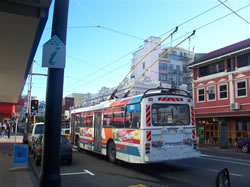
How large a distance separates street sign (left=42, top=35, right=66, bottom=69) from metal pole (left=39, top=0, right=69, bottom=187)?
18 centimetres

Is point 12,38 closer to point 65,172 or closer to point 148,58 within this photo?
point 65,172

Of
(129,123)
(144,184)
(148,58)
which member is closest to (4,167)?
(129,123)

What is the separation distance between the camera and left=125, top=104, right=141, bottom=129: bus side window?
10008 mm

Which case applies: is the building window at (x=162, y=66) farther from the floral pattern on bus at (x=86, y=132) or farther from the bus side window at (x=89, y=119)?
the bus side window at (x=89, y=119)

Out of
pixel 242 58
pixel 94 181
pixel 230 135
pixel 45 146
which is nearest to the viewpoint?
pixel 45 146

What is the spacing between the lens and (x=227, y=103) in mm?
25219

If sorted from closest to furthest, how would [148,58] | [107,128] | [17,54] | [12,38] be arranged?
[12,38] → [17,54] → [107,128] → [148,58]

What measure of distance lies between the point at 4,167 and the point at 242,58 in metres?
Result: 22.1

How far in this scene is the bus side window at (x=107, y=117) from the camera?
1248cm

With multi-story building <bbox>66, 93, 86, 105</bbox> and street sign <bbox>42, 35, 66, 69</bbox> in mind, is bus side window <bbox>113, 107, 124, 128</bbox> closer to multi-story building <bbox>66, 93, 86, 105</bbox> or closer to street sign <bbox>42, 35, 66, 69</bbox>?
street sign <bbox>42, 35, 66, 69</bbox>

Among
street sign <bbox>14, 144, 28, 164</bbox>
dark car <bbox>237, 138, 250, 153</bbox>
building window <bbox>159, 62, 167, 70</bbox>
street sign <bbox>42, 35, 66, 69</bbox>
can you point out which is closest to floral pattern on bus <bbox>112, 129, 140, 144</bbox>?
street sign <bbox>14, 144, 28, 164</bbox>

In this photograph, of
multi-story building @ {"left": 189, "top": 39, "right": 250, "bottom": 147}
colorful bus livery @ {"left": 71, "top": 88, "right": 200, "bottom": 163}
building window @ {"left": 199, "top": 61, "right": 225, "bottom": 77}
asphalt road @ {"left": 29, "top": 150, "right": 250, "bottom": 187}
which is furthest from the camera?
building window @ {"left": 199, "top": 61, "right": 225, "bottom": 77}

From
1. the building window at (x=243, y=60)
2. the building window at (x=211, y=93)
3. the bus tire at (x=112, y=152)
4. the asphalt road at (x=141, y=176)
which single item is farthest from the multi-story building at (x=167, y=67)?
the asphalt road at (x=141, y=176)

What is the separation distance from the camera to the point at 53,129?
5.15m
